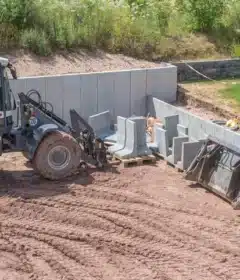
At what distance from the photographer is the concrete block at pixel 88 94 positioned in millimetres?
17516

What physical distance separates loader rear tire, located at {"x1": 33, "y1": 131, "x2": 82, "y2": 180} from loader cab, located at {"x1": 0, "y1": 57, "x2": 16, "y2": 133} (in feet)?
2.68

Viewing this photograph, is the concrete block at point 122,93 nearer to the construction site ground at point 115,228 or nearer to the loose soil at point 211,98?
the loose soil at point 211,98

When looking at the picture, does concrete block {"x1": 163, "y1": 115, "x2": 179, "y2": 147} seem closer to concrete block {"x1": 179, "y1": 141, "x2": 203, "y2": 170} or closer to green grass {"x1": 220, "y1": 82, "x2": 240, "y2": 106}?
concrete block {"x1": 179, "y1": 141, "x2": 203, "y2": 170}

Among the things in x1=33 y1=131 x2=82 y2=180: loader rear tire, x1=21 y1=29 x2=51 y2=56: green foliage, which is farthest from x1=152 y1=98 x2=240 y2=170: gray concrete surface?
x1=21 y1=29 x2=51 y2=56: green foliage

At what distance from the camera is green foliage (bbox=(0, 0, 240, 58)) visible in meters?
19.5

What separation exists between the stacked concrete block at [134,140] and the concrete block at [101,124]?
108 centimetres

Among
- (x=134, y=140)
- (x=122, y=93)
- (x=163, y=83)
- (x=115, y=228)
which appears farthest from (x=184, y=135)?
(x=115, y=228)

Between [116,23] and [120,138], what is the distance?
20.0 feet

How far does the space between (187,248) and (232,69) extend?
1129 centimetres

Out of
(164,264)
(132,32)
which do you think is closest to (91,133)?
(164,264)

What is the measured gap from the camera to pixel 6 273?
9891mm

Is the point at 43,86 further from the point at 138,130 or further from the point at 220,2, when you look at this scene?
the point at 220,2

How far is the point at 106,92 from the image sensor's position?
17844 mm

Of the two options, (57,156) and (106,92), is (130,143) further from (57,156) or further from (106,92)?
(106,92)
